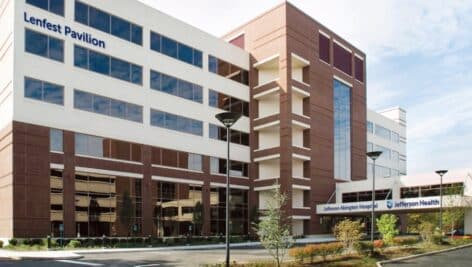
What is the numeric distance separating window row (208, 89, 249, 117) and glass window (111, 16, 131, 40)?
11448 mm

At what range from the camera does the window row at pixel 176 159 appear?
147 ft

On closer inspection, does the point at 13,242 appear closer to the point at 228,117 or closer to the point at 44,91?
the point at 44,91

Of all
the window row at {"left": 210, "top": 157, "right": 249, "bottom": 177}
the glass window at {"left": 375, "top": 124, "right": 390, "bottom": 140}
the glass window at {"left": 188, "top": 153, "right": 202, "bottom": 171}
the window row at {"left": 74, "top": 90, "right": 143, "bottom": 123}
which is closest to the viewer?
the window row at {"left": 74, "top": 90, "right": 143, "bottom": 123}

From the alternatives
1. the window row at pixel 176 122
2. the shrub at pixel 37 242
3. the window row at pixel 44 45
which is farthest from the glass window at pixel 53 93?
the shrub at pixel 37 242

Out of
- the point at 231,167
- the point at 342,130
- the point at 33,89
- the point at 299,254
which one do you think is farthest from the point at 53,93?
the point at 342,130

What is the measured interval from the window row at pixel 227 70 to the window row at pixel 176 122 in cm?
681

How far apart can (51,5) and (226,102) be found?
71.6 feet

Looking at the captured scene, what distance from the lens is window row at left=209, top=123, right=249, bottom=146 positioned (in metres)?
50.6

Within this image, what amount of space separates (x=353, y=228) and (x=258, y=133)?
31.9 meters

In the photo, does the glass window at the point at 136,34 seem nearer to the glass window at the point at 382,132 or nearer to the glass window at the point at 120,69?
the glass window at the point at 120,69

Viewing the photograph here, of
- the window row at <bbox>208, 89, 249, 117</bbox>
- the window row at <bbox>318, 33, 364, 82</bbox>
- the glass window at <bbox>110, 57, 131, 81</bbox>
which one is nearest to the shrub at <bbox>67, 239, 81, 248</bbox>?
the glass window at <bbox>110, 57, 131, 81</bbox>

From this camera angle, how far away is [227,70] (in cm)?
5347

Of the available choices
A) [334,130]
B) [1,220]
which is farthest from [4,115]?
[334,130]

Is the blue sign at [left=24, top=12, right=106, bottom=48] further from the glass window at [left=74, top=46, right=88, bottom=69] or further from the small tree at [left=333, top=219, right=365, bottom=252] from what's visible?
the small tree at [left=333, top=219, right=365, bottom=252]
